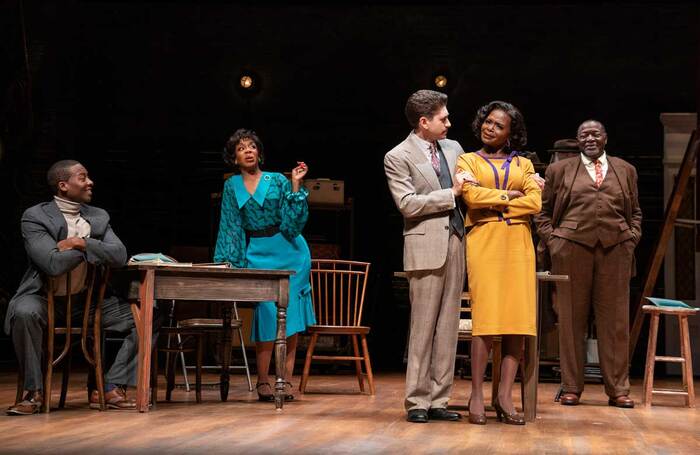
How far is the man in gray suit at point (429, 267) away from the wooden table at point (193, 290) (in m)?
0.85

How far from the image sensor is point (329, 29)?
1047 centimetres

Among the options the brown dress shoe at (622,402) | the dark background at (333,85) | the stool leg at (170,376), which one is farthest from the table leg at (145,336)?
the dark background at (333,85)

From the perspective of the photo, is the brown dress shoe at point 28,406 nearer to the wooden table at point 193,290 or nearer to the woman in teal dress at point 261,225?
the wooden table at point 193,290

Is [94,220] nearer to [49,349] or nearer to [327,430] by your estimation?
[49,349]

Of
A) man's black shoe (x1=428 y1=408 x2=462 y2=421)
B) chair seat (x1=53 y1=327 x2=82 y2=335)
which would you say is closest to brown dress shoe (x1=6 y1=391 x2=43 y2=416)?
chair seat (x1=53 y1=327 x2=82 y2=335)

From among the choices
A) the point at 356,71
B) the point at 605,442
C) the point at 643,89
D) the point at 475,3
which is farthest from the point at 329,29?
the point at 605,442

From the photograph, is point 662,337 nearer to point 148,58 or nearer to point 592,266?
point 592,266

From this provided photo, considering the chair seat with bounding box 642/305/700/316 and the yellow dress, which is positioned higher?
the yellow dress

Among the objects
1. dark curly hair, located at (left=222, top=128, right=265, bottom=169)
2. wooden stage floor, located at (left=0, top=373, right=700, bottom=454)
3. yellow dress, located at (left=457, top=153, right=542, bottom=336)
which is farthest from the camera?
dark curly hair, located at (left=222, top=128, right=265, bottom=169)

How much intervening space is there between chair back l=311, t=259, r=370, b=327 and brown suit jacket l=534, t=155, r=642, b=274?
3.98ft

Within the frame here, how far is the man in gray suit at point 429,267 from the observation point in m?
4.82

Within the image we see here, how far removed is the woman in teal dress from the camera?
5977mm

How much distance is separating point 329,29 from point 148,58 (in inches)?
70.8

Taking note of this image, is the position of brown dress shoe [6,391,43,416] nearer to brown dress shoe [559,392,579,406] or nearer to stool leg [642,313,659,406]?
brown dress shoe [559,392,579,406]
